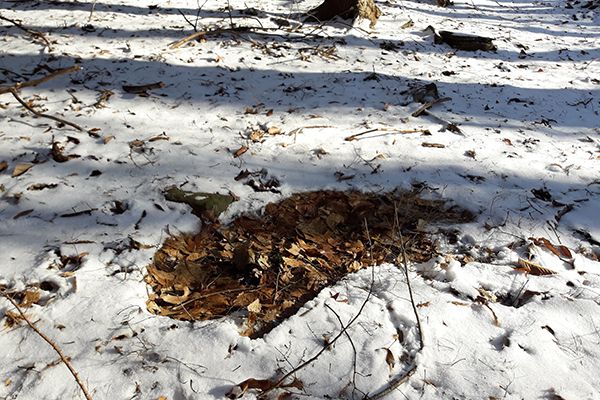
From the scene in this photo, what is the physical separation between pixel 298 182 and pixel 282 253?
A: 1.04 metres

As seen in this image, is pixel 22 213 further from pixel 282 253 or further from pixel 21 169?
pixel 282 253

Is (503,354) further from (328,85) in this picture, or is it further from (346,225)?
(328,85)

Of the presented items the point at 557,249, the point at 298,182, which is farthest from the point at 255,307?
the point at 557,249

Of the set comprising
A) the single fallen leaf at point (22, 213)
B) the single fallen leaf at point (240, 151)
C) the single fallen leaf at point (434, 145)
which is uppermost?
the single fallen leaf at point (434, 145)

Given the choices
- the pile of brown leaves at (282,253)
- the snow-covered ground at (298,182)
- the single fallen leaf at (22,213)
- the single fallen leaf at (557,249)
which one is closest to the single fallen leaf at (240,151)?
the snow-covered ground at (298,182)

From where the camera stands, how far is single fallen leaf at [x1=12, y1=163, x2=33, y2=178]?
383 cm

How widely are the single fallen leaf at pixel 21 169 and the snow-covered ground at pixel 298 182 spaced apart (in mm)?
25

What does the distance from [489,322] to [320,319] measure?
1152 millimetres

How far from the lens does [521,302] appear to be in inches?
117

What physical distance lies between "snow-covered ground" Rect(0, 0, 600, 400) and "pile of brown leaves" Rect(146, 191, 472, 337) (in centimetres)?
14

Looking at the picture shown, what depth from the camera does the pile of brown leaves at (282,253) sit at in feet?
9.50

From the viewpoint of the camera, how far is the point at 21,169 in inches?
153

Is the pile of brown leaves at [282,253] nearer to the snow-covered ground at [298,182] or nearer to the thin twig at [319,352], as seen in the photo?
the snow-covered ground at [298,182]

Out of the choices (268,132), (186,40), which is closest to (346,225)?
(268,132)
